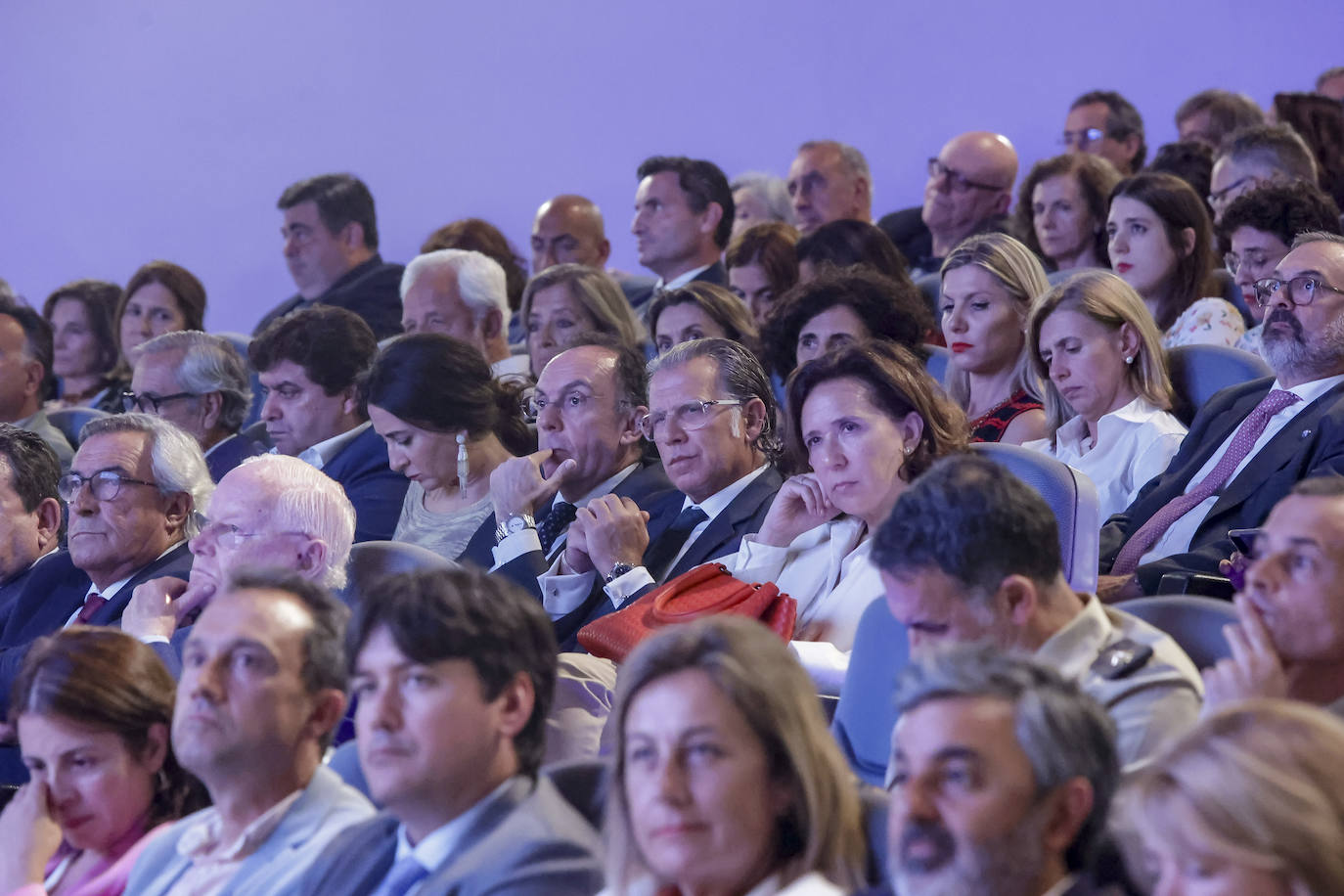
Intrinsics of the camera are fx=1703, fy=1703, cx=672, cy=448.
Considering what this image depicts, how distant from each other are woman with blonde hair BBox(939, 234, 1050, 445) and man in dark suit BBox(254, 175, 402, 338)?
8.14 feet

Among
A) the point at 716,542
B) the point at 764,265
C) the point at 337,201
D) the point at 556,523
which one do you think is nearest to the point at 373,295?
the point at 337,201

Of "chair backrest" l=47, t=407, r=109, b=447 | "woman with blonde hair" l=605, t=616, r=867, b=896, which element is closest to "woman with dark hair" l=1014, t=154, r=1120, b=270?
"chair backrest" l=47, t=407, r=109, b=447

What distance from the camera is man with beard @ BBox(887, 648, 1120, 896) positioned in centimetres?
148

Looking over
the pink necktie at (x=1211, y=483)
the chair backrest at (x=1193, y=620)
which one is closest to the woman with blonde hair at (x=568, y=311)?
the pink necktie at (x=1211, y=483)

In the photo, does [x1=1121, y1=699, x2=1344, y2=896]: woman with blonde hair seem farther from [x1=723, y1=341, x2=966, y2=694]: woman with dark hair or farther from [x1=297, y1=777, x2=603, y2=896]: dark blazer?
[x1=723, y1=341, x2=966, y2=694]: woman with dark hair

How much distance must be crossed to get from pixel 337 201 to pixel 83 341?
3.34ft

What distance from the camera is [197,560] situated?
10.3 feet

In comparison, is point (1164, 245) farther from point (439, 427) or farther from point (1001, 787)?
point (1001, 787)

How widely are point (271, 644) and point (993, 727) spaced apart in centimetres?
102

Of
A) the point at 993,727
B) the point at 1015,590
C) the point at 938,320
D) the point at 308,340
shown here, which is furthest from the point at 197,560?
the point at 938,320

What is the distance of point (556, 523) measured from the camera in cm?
364

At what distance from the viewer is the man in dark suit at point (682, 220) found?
548 cm

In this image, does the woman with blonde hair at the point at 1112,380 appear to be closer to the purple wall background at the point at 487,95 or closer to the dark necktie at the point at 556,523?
the dark necktie at the point at 556,523

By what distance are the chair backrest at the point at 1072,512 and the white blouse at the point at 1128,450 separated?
0.93 m
